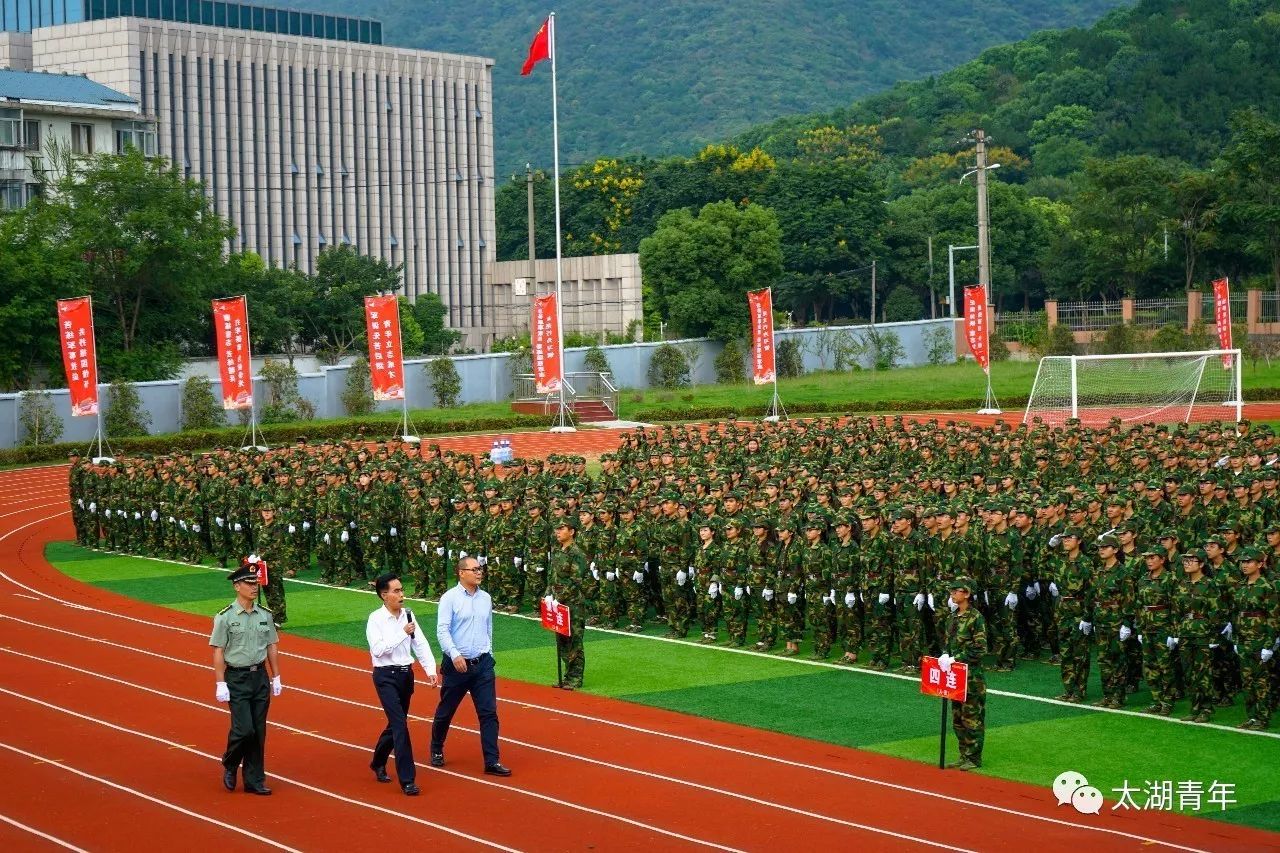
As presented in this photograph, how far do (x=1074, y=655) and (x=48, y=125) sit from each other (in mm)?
54613

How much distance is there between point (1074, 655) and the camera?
46.2 ft

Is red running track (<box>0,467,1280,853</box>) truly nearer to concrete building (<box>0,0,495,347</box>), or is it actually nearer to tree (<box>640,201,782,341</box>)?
tree (<box>640,201,782,341</box>)

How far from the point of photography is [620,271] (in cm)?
7506

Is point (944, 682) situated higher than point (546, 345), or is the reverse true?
point (546, 345)

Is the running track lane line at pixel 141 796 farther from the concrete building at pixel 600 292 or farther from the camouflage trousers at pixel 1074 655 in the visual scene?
the concrete building at pixel 600 292

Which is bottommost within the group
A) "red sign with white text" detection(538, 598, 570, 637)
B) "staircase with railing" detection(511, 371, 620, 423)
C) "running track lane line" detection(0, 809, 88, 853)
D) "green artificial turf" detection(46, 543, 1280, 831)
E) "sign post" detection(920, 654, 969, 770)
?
"green artificial turf" detection(46, 543, 1280, 831)

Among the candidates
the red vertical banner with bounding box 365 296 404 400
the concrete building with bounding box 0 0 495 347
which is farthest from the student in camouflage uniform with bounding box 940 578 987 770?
the concrete building with bounding box 0 0 495 347

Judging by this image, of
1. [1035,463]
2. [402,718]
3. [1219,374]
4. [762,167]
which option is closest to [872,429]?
[1035,463]

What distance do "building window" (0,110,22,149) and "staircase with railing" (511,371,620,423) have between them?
2131 cm

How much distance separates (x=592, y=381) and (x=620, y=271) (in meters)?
24.8

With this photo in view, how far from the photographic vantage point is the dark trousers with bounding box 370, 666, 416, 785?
36.9ft

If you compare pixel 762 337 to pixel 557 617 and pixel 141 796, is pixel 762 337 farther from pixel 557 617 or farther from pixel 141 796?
pixel 141 796

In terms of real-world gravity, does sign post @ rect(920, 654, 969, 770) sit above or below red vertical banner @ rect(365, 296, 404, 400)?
below

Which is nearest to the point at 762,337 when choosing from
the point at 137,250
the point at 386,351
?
the point at 386,351
